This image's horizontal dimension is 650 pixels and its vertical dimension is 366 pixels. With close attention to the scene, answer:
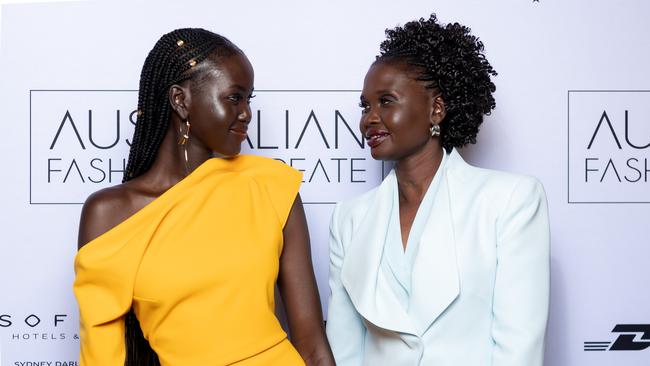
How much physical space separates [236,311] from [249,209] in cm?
23

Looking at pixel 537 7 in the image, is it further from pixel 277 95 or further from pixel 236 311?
pixel 236 311

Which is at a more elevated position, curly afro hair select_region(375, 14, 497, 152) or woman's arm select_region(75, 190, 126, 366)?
curly afro hair select_region(375, 14, 497, 152)

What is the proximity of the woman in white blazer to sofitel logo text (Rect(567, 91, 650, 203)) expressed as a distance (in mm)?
479

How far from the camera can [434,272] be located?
1.43 m

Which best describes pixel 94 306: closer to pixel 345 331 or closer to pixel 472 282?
pixel 345 331

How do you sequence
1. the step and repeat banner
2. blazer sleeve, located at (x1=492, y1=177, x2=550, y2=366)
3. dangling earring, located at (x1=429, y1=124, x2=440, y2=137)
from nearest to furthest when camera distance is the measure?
blazer sleeve, located at (x1=492, y1=177, x2=550, y2=366)
dangling earring, located at (x1=429, y1=124, x2=440, y2=137)
the step and repeat banner

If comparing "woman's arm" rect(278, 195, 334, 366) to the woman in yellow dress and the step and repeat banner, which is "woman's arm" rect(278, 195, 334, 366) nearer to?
the woman in yellow dress

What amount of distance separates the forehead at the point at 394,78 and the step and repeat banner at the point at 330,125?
0.40 meters

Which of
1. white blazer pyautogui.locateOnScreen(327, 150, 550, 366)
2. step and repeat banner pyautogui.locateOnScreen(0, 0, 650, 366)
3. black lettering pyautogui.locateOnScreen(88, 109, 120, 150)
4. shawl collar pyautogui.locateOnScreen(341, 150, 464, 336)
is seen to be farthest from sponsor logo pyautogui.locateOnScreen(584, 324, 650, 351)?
black lettering pyautogui.locateOnScreen(88, 109, 120, 150)

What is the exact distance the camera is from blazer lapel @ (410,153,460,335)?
141 cm

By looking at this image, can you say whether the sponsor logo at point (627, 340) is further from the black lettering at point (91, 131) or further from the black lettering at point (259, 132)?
the black lettering at point (91, 131)

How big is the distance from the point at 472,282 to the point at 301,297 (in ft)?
1.24

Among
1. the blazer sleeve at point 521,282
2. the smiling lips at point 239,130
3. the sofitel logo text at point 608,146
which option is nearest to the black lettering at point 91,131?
the smiling lips at point 239,130

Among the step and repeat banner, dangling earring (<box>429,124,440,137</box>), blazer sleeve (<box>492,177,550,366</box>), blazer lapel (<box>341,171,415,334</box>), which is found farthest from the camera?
the step and repeat banner
